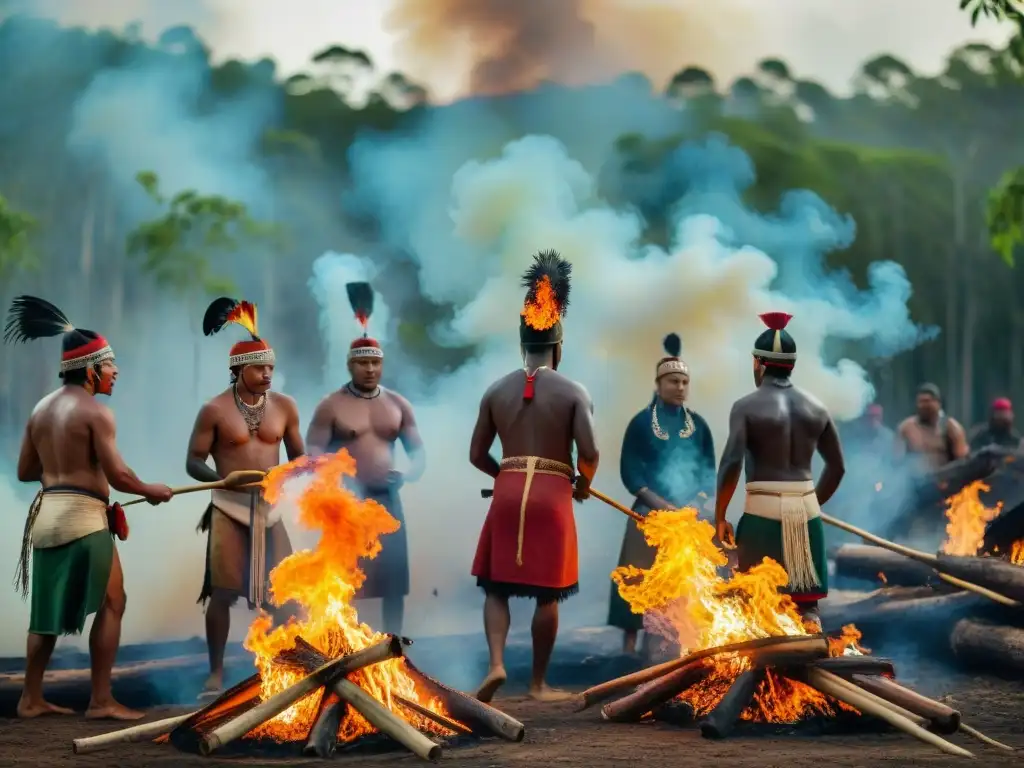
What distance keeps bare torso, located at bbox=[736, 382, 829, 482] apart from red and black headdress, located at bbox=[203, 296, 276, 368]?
2.81m

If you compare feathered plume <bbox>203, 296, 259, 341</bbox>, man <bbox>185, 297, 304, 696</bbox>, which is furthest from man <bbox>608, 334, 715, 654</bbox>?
feathered plume <bbox>203, 296, 259, 341</bbox>

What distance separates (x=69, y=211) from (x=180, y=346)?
4135 millimetres

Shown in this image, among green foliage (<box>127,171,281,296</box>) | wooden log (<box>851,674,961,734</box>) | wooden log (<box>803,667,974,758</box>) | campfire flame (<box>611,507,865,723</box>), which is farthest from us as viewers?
green foliage (<box>127,171,281,296</box>)

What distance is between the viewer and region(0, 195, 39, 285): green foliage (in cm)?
2794

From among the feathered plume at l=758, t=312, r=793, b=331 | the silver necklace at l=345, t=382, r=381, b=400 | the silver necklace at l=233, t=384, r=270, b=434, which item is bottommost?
the silver necklace at l=233, t=384, r=270, b=434

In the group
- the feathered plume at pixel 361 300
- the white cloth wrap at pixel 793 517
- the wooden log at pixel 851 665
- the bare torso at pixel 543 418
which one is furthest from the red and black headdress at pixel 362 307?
the wooden log at pixel 851 665

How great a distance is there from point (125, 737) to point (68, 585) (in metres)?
1.24

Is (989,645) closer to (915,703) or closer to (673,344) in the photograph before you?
(915,703)

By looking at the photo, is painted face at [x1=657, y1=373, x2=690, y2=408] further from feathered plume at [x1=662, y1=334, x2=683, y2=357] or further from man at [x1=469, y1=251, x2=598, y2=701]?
man at [x1=469, y1=251, x2=598, y2=701]

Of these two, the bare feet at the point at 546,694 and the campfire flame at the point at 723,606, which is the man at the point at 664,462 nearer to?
the bare feet at the point at 546,694

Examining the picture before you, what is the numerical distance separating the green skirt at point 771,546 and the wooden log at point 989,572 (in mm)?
1881

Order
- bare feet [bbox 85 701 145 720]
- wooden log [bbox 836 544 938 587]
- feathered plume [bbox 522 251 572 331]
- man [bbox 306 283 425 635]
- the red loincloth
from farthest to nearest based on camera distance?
wooden log [bbox 836 544 938 587] → man [bbox 306 283 425 635] → feathered plume [bbox 522 251 572 331] → the red loincloth → bare feet [bbox 85 701 145 720]

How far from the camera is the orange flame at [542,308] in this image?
8094mm

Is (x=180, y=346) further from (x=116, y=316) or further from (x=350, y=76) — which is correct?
(x=350, y=76)
